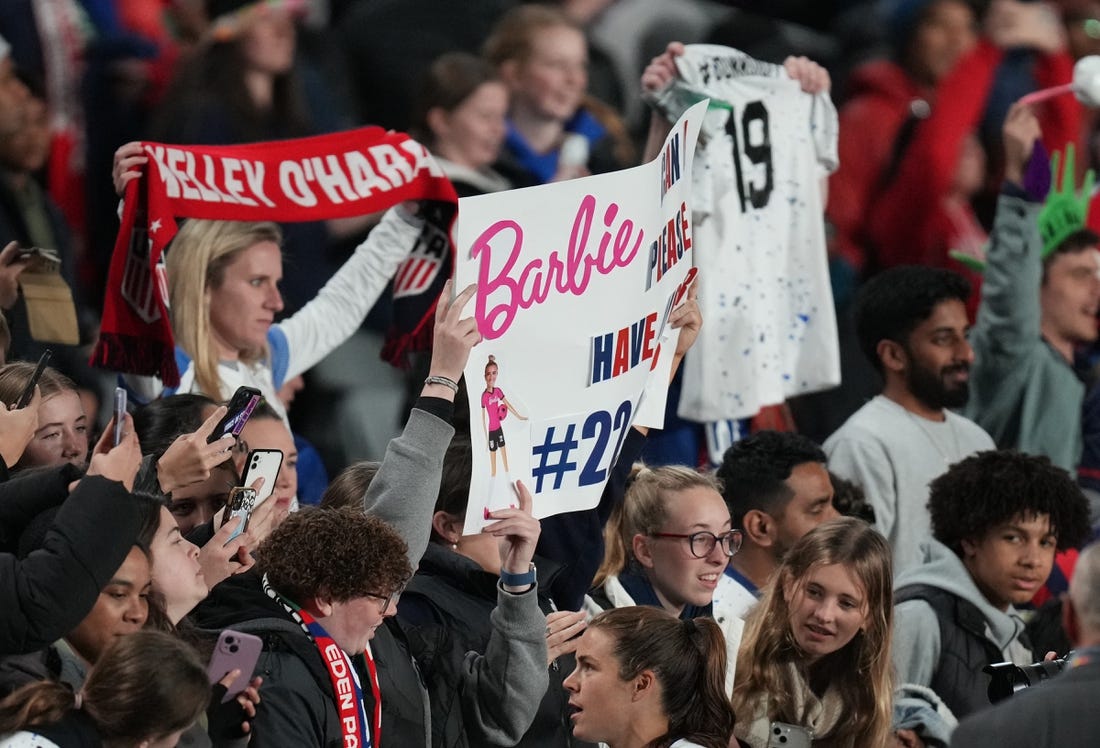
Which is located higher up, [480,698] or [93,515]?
[93,515]

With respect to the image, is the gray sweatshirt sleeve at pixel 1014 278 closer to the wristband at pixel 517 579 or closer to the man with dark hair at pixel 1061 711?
the wristband at pixel 517 579

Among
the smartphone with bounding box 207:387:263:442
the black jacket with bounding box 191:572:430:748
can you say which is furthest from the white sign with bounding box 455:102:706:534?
the smartphone with bounding box 207:387:263:442

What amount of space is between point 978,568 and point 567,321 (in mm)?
1508

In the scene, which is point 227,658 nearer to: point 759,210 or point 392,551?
point 392,551

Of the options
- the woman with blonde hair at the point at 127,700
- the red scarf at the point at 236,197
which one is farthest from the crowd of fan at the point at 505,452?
the red scarf at the point at 236,197

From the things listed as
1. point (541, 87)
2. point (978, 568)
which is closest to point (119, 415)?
point (978, 568)

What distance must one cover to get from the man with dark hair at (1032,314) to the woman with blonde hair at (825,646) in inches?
86.8

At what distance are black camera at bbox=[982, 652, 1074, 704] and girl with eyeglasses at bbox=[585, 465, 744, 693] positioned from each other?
0.84 metres

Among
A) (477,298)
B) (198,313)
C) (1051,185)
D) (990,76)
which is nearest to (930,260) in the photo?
(990,76)

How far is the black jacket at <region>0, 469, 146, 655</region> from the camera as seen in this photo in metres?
3.29

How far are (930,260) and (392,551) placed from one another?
5.70 meters

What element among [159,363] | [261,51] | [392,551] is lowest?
[392,551]

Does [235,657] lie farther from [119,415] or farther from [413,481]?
[413,481]

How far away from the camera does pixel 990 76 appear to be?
9.52 meters
